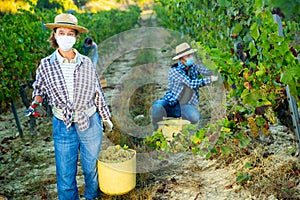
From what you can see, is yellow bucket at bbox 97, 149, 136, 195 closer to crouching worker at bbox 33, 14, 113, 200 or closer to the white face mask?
crouching worker at bbox 33, 14, 113, 200

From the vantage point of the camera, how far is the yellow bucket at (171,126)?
13.8 feet

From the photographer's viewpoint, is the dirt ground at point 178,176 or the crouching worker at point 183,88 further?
the crouching worker at point 183,88

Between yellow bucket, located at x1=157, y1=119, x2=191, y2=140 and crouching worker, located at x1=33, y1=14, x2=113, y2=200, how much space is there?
1328 mm

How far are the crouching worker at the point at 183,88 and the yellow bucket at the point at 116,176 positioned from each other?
1.23 meters

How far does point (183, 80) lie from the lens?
4.05 metres

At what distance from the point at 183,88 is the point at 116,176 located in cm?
148

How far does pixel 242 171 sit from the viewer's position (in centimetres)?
352

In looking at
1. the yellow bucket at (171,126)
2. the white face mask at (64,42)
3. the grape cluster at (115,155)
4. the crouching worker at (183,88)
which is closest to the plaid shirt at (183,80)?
the crouching worker at (183,88)

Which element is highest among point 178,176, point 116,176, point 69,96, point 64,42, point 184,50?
point 64,42

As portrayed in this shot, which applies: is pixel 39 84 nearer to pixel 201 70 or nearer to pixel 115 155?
pixel 115 155

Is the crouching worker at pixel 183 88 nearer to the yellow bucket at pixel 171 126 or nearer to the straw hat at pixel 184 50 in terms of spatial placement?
the straw hat at pixel 184 50

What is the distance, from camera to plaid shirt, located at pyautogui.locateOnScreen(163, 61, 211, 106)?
13.2 ft

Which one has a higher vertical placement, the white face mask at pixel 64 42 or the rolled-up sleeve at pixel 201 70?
the white face mask at pixel 64 42

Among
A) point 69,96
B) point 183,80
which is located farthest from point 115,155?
point 183,80
